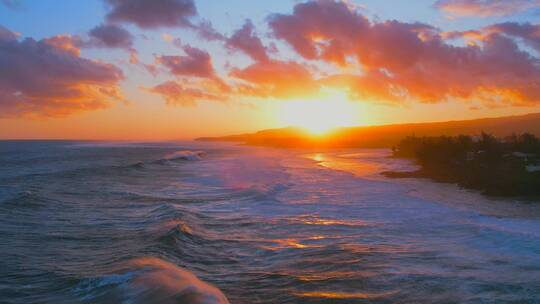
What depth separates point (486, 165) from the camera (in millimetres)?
30797

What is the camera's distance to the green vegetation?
72.1 feet

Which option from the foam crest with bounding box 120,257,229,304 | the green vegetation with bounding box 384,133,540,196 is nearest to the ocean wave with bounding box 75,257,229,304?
the foam crest with bounding box 120,257,229,304

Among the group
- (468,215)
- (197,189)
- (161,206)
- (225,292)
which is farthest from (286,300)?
(197,189)

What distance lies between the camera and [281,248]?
12.4 meters

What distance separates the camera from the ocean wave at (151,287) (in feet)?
27.7

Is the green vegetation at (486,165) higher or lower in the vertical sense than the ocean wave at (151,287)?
higher

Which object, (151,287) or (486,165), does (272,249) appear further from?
(486,165)

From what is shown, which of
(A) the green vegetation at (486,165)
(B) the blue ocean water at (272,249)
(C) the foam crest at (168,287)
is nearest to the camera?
(C) the foam crest at (168,287)

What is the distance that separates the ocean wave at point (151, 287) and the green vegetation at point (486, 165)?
667 inches

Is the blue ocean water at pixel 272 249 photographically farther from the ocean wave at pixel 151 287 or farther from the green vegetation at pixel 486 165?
the green vegetation at pixel 486 165

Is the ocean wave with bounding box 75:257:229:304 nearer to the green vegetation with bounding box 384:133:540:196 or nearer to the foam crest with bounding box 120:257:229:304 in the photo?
the foam crest with bounding box 120:257:229:304

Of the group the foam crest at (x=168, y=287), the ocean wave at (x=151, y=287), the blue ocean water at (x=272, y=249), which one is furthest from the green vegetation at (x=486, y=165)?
the ocean wave at (x=151, y=287)

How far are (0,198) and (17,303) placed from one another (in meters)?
16.9

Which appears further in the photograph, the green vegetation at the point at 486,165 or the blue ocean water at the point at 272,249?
the green vegetation at the point at 486,165
